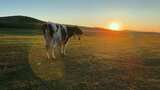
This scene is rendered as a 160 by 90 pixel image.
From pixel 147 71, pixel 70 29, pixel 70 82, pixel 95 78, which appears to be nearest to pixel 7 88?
pixel 70 82

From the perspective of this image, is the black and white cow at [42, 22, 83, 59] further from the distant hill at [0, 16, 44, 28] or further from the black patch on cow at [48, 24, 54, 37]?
the distant hill at [0, 16, 44, 28]

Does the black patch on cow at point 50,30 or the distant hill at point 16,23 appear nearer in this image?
the black patch on cow at point 50,30

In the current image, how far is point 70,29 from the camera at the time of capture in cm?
2156

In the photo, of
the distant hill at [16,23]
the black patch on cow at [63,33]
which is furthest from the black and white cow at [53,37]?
the distant hill at [16,23]

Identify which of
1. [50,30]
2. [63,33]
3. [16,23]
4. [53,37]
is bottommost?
[53,37]

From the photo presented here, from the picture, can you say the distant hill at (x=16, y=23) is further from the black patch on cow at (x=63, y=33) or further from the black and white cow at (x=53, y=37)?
the black and white cow at (x=53, y=37)

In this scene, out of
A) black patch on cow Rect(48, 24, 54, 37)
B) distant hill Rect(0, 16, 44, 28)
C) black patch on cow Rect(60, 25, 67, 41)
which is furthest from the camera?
distant hill Rect(0, 16, 44, 28)

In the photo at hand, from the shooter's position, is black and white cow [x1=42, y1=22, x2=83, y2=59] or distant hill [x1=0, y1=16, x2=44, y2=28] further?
distant hill [x1=0, y1=16, x2=44, y2=28]

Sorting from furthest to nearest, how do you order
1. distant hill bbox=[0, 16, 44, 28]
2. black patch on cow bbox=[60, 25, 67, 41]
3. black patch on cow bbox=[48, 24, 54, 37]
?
distant hill bbox=[0, 16, 44, 28]
black patch on cow bbox=[60, 25, 67, 41]
black patch on cow bbox=[48, 24, 54, 37]

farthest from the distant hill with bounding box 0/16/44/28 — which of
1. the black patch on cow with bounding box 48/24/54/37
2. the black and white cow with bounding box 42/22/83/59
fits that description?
the black patch on cow with bounding box 48/24/54/37

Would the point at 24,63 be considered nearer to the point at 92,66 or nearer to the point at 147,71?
the point at 92,66

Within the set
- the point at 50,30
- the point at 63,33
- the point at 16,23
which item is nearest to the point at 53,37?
the point at 50,30

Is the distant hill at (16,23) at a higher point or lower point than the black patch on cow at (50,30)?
higher

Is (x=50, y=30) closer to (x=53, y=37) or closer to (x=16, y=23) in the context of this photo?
(x=53, y=37)
